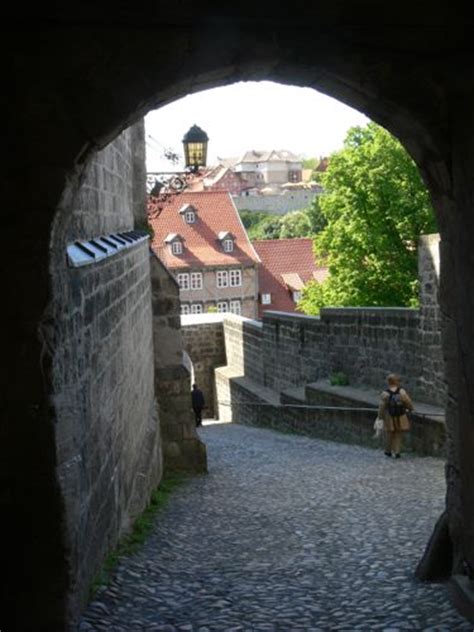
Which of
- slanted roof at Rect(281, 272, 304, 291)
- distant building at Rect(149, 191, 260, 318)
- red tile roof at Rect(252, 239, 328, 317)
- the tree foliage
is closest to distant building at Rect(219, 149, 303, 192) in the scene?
the tree foliage

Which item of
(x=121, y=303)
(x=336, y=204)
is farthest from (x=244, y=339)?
(x=121, y=303)

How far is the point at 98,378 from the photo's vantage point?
20.0ft

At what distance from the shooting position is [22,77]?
4.38m

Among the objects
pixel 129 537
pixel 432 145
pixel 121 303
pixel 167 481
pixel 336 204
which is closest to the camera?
pixel 432 145

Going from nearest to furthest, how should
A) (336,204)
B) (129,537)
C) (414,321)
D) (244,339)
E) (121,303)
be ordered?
1. (129,537)
2. (121,303)
3. (414,321)
4. (244,339)
5. (336,204)

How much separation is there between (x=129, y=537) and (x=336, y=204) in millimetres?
26716

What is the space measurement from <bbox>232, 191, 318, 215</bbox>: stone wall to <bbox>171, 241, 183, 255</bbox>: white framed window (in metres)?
48.0

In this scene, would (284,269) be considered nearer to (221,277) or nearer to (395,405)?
(221,277)

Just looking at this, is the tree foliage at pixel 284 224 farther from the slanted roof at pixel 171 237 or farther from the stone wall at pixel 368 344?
the stone wall at pixel 368 344

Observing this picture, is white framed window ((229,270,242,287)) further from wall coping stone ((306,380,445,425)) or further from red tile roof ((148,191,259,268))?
wall coping stone ((306,380,445,425))

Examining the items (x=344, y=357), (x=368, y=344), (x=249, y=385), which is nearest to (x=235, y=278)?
(x=249, y=385)

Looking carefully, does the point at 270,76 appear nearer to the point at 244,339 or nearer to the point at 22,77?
the point at 22,77

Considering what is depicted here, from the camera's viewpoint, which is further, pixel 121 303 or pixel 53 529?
pixel 121 303

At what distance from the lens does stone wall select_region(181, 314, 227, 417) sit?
2791cm
